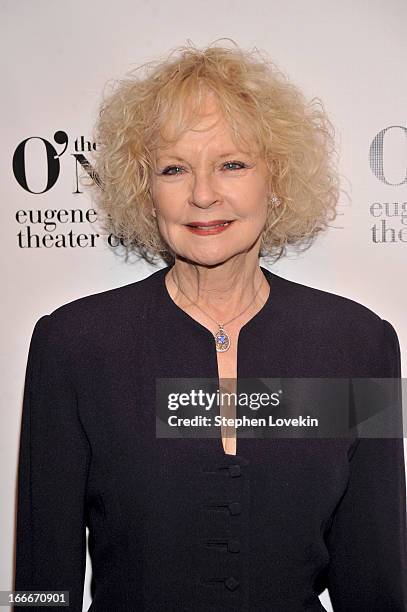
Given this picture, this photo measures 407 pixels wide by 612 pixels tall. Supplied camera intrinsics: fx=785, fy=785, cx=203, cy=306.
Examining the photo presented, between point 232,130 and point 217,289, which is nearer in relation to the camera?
point 232,130

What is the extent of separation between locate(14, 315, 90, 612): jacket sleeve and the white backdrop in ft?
0.84

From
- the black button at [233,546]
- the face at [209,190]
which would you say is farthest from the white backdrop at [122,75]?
the black button at [233,546]

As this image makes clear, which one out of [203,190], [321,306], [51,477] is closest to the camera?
[203,190]

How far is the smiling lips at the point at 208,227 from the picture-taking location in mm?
1352

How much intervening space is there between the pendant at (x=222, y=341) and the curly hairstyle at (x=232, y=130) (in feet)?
0.78

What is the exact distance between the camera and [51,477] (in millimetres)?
1428

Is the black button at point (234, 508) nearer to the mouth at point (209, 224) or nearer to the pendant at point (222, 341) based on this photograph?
the pendant at point (222, 341)

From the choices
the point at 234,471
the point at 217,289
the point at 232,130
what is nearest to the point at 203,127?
the point at 232,130

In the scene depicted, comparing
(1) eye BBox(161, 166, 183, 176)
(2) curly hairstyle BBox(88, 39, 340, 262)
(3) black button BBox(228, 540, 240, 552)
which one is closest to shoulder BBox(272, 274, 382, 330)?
(2) curly hairstyle BBox(88, 39, 340, 262)

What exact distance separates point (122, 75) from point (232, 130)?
16.1 inches

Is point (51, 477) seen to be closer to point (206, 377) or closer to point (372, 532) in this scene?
point (206, 377)

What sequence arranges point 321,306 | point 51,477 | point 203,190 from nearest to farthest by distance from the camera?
point 203,190 < point 51,477 < point 321,306

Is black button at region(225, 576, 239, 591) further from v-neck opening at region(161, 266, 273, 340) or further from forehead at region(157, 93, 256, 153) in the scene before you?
forehead at region(157, 93, 256, 153)

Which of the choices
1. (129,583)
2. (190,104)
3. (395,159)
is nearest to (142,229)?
(190,104)
